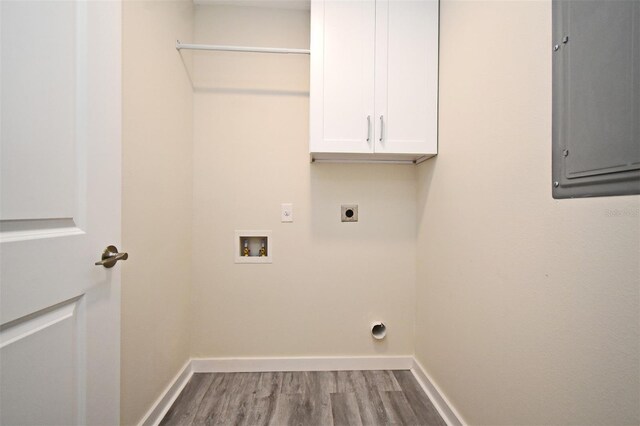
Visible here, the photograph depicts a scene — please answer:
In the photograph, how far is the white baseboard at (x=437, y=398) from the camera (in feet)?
3.96

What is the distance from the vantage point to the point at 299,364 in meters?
1.65

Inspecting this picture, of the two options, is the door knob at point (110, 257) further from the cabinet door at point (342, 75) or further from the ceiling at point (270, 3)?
the ceiling at point (270, 3)

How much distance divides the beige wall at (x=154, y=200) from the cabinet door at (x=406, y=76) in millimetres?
1140

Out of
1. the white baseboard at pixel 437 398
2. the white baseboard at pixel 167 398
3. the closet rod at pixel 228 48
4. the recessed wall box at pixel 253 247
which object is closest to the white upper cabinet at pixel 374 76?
the closet rod at pixel 228 48

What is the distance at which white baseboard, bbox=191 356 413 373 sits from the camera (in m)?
1.63

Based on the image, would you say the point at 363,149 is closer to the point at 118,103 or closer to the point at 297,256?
the point at 297,256

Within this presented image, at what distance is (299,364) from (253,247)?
84 centimetres

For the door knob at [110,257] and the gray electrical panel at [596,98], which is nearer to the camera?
the gray electrical panel at [596,98]

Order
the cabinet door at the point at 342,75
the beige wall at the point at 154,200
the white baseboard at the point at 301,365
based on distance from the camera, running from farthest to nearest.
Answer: the white baseboard at the point at 301,365
the cabinet door at the point at 342,75
the beige wall at the point at 154,200

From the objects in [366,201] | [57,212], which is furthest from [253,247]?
[57,212]

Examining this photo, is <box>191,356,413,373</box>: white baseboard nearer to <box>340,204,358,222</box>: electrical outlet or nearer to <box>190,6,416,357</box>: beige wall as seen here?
<box>190,6,416,357</box>: beige wall

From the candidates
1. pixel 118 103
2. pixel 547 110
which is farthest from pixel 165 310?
pixel 547 110

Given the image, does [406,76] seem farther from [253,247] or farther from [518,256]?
[253,247]

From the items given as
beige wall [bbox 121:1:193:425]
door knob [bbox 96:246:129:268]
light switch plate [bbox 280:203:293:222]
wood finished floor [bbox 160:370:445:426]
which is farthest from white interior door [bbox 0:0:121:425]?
light switch plate [bbox 280:203:293:222]
